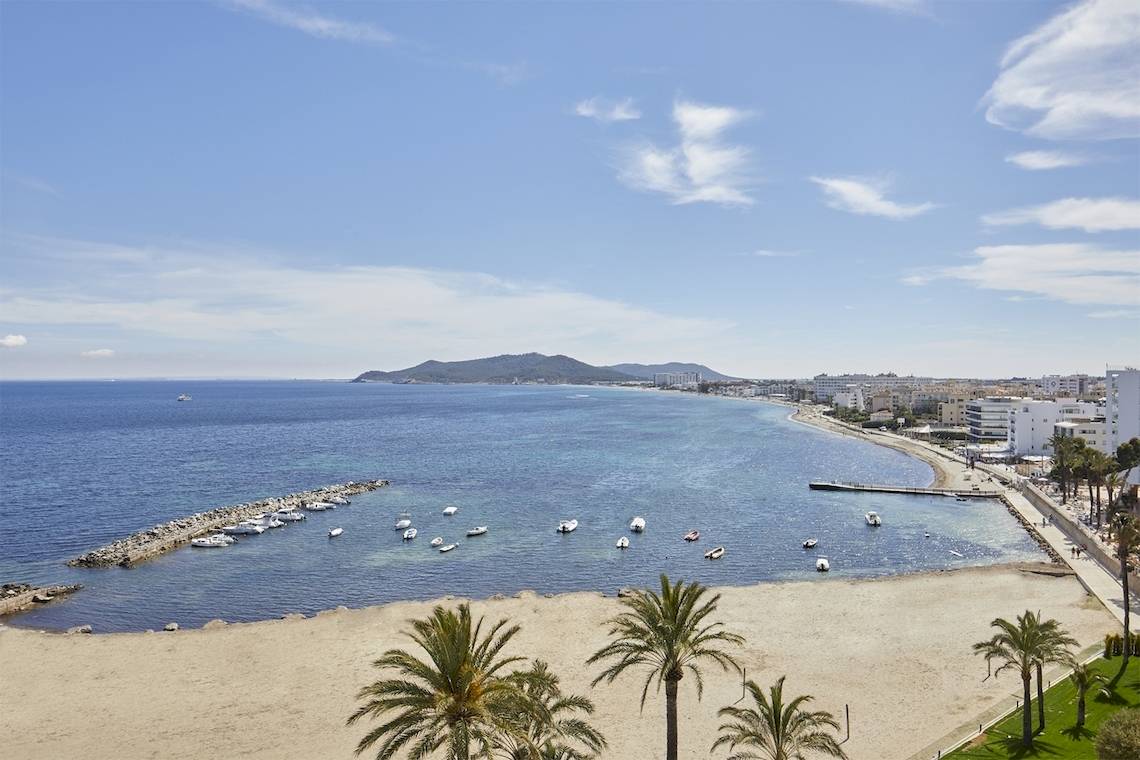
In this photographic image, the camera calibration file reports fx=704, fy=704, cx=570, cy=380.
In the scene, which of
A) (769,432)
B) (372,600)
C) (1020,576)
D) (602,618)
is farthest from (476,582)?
(769,432)

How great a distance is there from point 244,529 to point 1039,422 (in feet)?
384

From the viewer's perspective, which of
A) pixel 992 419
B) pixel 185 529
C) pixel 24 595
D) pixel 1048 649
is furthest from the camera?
pixel 992 419

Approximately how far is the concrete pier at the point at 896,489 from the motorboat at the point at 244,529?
6632 centimetres

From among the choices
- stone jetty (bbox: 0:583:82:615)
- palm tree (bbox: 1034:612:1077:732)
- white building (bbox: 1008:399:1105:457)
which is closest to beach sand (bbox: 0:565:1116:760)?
stone jetty (bbox: 0:583:82:615)

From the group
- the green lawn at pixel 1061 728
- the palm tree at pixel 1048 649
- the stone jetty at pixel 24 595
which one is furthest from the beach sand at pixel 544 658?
the palm tree at pixel 1048 649

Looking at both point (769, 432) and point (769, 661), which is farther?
point (769, 432)

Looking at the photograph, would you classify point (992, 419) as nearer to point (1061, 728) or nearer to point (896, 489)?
point (896, 489)

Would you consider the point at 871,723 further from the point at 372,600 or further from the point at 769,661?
the point at 372,600

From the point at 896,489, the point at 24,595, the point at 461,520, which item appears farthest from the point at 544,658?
the point at 896,489

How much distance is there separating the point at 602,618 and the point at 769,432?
445 feet

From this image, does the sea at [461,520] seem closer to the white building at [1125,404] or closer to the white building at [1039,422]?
the white building at [1039,422]

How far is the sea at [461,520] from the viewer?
5194 cm

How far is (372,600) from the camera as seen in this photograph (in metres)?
48.6

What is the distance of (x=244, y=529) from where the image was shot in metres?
68.4
